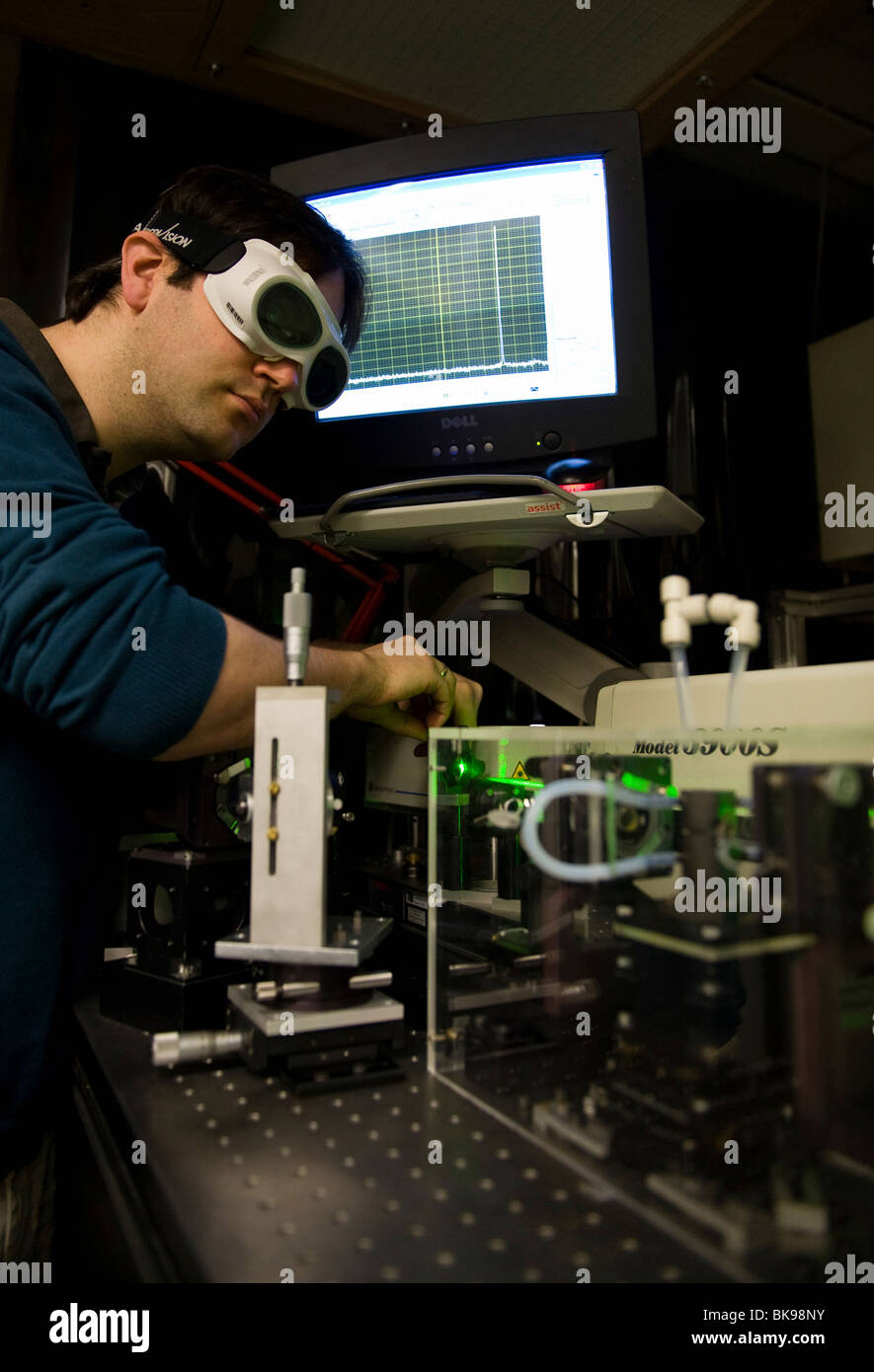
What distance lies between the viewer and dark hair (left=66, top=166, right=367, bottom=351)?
1.18 meters

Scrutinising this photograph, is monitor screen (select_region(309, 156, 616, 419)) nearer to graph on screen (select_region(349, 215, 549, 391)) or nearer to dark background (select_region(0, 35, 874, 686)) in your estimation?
graph on screen (select_region(349, 215, 549, 391))

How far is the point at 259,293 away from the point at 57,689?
544mm

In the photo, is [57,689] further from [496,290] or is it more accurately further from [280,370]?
[496,290]

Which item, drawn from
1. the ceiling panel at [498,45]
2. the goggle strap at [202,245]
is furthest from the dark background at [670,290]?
the goggle strap at [202,245]

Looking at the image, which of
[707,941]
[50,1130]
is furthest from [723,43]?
[50,1130]

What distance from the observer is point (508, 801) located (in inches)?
32.5

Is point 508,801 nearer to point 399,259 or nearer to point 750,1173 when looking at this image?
point 750,1173

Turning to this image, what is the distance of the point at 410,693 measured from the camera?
3.38 feet

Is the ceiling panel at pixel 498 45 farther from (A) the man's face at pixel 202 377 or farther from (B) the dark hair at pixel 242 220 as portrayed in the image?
(A) the man's face at pixel 202 377

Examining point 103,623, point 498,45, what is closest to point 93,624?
point 103,623

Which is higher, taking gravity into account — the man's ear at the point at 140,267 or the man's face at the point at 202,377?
the man's ear at the point at 140,267

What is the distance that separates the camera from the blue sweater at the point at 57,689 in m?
0.76

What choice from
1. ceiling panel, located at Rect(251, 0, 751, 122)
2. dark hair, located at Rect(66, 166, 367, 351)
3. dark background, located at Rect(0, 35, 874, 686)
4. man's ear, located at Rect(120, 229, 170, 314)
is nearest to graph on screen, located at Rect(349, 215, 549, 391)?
dark hair, located at Rect(66, 166, 367, 351)

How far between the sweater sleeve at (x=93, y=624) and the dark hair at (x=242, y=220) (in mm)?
543
